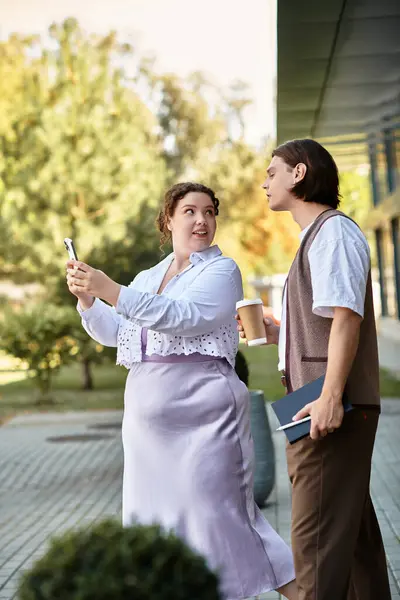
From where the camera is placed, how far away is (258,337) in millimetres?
4055

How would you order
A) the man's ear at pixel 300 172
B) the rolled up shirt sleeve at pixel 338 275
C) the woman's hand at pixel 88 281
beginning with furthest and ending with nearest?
the woman's hand at pixel 88 281, the man's ear at pixel 300 172, the rolled up shirt sleeve at pixel 338 275

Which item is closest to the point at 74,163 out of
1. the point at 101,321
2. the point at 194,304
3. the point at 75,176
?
the point at 75,176

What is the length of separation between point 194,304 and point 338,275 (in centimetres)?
83

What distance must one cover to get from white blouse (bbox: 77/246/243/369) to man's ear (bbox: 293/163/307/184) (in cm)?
69

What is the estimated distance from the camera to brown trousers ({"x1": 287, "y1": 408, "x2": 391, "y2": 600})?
3619mm

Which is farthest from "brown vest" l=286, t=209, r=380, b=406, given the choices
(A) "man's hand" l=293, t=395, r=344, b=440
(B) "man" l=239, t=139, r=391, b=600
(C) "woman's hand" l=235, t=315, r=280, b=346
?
(C) "woman's hand" l=235, t=315, r=280, b=346

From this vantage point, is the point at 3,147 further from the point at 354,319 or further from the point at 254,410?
the point at 354,319

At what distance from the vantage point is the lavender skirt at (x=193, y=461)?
4352mm

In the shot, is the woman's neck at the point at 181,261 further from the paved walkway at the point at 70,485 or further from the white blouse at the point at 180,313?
the paved walkway at the point at 70,485

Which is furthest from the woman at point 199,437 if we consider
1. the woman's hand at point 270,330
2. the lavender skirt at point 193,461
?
the woman's hand at point 270,330

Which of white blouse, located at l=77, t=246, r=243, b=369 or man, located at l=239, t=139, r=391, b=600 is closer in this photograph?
man, located at l=239, t=139, r=391, b=600

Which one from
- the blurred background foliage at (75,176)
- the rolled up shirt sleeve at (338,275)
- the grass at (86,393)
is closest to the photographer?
the rolled up shirt sleeve at (338,275)

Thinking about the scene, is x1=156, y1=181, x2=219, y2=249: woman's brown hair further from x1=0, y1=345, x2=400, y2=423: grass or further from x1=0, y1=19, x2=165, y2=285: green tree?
x1=0, y1=19, x2=165, y2=285: green tree

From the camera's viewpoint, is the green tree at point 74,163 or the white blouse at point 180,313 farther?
the green tree at point 74,163
